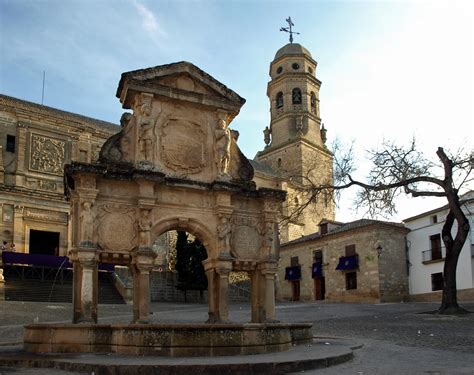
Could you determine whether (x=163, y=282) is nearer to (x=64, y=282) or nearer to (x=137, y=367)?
(x=64, y=282)

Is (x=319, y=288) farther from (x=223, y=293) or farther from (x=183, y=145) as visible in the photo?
(x=183, y=145)

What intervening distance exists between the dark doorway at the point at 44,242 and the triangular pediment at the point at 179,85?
25.4 metres

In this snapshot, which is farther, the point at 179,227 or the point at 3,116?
the point at 3,116

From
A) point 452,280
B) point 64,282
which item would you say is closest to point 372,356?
point 452,280

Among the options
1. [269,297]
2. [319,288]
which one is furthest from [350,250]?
[269,297]

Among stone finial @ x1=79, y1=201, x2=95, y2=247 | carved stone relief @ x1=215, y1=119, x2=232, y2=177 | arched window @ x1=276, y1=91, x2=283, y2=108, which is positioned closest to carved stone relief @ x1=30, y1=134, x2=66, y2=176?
arched window @ x1=276, y1=91, x2=283, y2=108

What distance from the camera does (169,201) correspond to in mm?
12734

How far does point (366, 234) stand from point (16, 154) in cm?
2308

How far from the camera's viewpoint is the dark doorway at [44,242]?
3638cm

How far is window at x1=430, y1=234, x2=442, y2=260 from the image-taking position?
111 ft

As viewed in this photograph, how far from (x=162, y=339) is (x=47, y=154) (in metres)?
30.6

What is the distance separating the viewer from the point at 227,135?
45.0ft

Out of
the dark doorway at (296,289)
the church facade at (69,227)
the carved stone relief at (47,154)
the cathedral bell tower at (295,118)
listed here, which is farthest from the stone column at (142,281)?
the cathedral bell tower at (295,118)

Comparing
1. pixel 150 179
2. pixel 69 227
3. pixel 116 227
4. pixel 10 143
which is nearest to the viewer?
pixel 116 227
